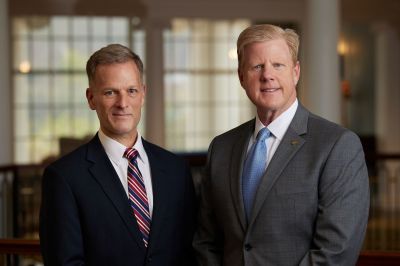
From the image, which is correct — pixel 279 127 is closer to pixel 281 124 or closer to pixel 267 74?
pixel 281 124

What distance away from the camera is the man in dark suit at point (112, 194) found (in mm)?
2363

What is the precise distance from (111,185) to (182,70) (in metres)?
12.3

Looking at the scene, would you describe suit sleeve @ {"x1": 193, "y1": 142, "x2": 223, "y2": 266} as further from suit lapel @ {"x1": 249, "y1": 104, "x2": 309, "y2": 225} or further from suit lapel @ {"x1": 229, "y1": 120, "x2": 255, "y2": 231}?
suit lapel @ {"x1": 249, "y1": 104, "x2": 309, "y2": 225}

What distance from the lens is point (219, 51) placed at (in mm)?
14953

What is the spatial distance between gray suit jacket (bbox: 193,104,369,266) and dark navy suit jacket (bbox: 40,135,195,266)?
8.5 inches

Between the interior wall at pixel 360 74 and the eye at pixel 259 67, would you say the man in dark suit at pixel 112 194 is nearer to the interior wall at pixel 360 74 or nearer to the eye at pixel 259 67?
the eye at pixel 259 67

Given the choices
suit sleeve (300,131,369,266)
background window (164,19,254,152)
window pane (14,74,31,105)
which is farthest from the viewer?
background window (164,19,254,152)

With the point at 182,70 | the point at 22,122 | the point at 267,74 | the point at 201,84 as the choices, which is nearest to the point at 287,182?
the point at 267,74

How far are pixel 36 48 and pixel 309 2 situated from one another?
23.4 feet

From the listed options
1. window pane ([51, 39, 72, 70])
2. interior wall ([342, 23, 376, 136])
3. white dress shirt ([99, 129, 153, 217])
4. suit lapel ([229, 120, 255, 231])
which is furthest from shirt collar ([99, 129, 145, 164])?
interior wall ([342, 23, 376, 136])

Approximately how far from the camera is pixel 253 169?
2389mm

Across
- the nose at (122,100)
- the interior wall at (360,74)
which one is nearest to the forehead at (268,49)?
the nose at (122,100)

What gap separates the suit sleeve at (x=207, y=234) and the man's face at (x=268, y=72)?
0.37m

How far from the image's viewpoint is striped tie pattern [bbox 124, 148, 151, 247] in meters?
2.45
